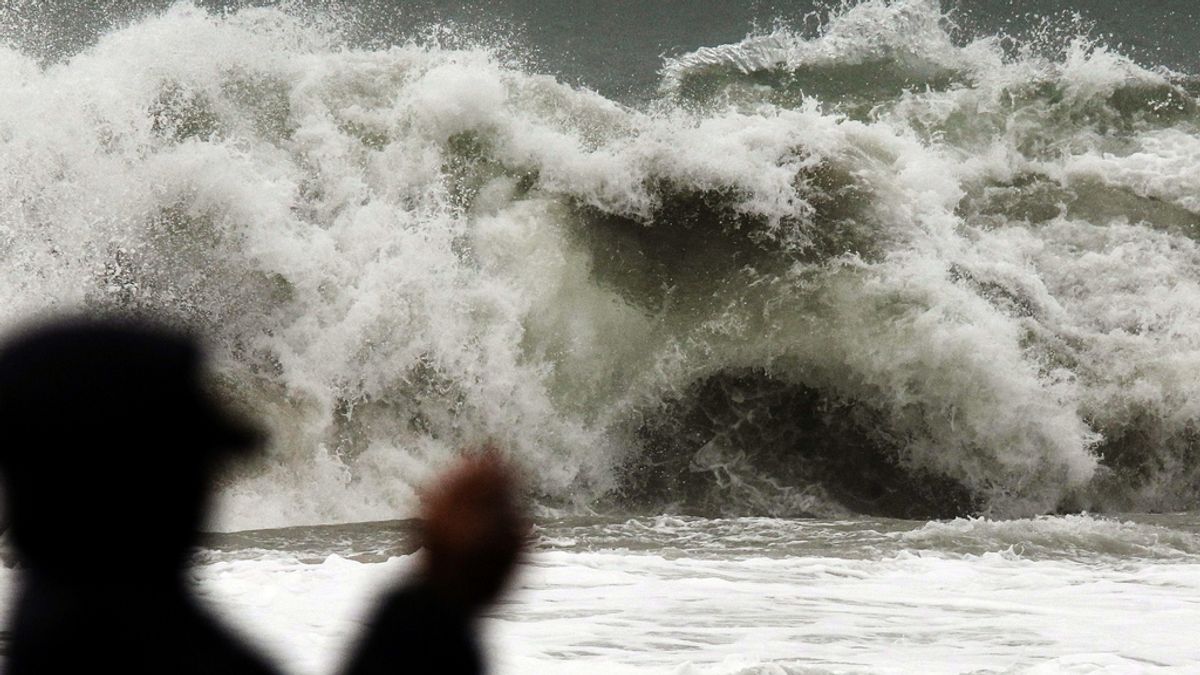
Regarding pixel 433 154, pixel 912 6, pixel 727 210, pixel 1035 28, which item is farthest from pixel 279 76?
pixel 1035 28

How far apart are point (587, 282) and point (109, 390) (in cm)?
736

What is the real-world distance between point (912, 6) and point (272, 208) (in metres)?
6.01

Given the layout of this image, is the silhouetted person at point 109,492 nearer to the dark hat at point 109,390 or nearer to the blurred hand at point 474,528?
the dark hat at point 109,390

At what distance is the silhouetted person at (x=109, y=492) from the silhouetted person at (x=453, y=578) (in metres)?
0.06

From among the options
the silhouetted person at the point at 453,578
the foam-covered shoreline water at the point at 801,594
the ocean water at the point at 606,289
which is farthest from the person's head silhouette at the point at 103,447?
the ocean water at the point at 606,289

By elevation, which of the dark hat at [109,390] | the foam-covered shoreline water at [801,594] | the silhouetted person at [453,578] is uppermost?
the dark hat at [109,390]

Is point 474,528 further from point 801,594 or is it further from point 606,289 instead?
point 606,289

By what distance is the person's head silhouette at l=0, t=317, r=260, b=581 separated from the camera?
2.07 feet

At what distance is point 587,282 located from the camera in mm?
7984

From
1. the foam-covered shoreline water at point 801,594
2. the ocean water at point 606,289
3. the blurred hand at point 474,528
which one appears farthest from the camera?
the ocean water at point 606,289

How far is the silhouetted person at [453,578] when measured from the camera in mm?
551

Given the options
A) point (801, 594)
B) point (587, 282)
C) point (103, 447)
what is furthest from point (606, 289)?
point (103, 447)

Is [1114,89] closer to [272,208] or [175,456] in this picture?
[272,208]

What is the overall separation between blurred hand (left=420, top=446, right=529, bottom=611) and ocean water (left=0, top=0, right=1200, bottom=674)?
16.4ft
